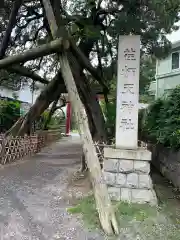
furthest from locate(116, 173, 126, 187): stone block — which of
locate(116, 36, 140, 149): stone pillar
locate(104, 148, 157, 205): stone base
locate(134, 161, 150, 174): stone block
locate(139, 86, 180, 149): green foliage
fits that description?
locate(139, 86, 180, 149): green foliage

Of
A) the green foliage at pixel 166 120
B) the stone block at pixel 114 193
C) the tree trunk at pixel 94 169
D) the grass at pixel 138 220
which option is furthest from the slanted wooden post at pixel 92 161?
the green foliage at pixel 166 120

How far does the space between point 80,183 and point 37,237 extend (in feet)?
11.2

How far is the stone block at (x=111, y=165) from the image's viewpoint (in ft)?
19.6

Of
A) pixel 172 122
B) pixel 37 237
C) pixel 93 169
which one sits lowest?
pixel 37 237

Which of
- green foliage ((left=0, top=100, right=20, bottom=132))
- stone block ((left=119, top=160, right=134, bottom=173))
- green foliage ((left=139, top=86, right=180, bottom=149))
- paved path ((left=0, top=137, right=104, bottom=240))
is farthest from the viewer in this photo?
green foliage ((left=0, top=100, right=20, bottom=132))

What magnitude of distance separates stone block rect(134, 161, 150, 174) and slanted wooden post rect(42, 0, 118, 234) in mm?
785

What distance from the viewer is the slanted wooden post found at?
15.2 ft

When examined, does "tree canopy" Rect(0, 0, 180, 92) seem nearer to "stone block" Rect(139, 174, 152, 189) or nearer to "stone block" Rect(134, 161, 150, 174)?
"stone block" Rect(134, 161, 150, 174)

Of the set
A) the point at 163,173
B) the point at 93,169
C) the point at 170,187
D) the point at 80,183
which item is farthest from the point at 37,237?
the point at 163,173

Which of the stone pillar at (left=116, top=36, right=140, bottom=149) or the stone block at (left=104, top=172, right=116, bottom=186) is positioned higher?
the stone pillar at (left=116, top=36, right=140, bottom=149)

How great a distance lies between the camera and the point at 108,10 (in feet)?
31.9

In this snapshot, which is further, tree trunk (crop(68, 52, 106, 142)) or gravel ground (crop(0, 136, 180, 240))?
tree trunk (crop(68, 52, 106, 142))

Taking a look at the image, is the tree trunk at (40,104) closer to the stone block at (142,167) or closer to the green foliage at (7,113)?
the green foliage at (7,113)

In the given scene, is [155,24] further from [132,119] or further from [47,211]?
[47,211]
